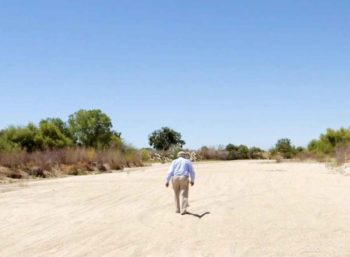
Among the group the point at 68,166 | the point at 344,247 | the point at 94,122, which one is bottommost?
the point at 344,247

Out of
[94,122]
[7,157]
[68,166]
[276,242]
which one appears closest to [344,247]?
[276,242]

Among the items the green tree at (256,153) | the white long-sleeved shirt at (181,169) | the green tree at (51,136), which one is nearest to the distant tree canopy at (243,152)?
Answer: the green tree at (256,153)

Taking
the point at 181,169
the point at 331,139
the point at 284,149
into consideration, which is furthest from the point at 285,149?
the point at 181,169

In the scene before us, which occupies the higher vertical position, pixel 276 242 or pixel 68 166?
pixel 68 166

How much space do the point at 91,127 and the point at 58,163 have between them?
35.4 m

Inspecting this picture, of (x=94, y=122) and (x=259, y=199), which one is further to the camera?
(x=94, y=122)

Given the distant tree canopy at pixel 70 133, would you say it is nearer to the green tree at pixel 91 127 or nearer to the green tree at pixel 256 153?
the green tree at pixel 91 127

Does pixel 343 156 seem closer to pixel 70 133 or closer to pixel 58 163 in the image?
pixel 58 163

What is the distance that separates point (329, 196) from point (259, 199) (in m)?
2.61

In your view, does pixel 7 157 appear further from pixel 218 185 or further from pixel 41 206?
pixel 41 206

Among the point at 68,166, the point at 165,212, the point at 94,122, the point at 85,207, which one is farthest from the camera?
the point at 94,122

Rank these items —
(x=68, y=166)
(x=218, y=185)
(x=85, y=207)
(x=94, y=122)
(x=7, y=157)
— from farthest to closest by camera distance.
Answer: (x=94, y=122)
(x=68, y=166)
(x=7, y=157)
(x=218, y=185)
(x=85, y=207)

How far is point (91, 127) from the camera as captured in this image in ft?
258

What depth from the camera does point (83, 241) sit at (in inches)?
462
